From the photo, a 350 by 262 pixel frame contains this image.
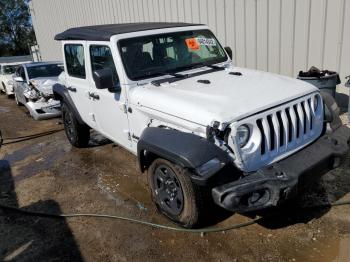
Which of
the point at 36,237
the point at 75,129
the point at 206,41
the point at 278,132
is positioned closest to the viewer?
the point at 278,132

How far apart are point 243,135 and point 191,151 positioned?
0.48 m

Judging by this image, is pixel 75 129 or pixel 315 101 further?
pixel 75 129

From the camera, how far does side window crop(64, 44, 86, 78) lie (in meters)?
4.98

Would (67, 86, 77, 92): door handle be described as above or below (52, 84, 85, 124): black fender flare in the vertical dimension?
above

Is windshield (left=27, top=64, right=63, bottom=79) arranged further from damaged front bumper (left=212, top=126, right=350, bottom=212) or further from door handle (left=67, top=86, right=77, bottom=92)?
damaged front bumper (left=212, top=126, right=350, bottom=212)

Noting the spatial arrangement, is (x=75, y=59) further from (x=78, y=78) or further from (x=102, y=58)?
(x=102, y=58)

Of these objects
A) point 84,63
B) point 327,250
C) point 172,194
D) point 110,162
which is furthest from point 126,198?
point 327,250

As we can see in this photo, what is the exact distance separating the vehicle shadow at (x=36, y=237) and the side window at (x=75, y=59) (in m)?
1.87

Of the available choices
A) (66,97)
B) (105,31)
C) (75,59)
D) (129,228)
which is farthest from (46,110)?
(129,228)

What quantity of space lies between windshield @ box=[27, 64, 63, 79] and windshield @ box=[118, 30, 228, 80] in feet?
22.8

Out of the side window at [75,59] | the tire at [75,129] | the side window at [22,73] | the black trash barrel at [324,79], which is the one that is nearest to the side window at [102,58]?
the side window at [75,59]

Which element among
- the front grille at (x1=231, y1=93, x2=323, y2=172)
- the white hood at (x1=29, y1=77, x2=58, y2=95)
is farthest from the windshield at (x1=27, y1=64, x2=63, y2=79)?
the front grille at (x1=231, y1=93, x2=323, y2=172)

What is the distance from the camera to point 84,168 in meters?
5.50

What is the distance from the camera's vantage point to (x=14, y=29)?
50750 millimetres
